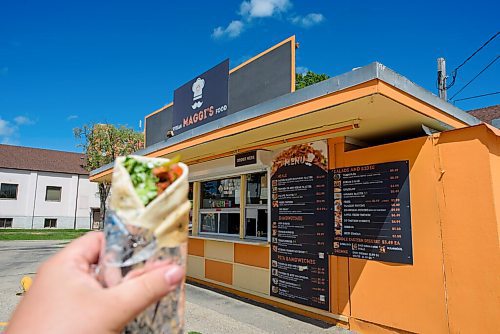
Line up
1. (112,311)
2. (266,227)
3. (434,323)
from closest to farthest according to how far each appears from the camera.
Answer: (112,311), (434,323), (266,227)

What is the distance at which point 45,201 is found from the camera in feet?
94.1

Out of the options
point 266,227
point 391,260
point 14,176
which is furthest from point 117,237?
point 14,176

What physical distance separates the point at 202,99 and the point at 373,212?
4006mm

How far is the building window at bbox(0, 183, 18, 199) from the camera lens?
1069 inches

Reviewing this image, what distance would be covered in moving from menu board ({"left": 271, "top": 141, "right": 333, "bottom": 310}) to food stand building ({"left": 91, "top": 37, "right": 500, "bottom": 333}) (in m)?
0.02

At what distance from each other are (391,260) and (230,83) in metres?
4.12

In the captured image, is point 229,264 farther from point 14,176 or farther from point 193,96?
point 14,176

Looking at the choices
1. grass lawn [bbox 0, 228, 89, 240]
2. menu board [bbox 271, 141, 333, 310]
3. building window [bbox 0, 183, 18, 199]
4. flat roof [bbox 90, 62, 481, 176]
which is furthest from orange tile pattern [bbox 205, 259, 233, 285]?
building window [bbox 0, 183, 18, 199]

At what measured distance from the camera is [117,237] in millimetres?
1062

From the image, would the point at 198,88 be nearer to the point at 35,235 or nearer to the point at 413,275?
the point at 413,275

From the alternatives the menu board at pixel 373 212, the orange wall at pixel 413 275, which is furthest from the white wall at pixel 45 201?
the orange wall at pixel 413 275

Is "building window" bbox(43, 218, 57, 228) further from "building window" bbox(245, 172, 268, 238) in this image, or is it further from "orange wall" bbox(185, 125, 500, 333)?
"orange wall" bbox(185, 125, 500, 333)

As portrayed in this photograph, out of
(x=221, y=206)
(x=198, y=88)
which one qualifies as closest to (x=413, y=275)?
(x=221, y=206)

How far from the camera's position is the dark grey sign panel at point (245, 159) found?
19.8 feet
